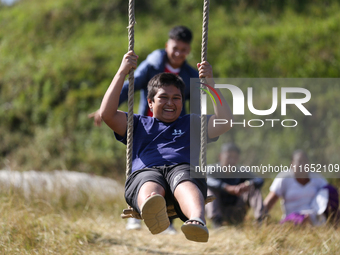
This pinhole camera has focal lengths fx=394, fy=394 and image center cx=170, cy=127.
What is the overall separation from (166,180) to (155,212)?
1.19ft

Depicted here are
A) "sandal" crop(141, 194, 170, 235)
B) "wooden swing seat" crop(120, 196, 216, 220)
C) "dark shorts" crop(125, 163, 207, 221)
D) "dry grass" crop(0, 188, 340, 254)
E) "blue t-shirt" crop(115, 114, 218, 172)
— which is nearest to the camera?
"sandal" crop(141, 194, 170, 235)

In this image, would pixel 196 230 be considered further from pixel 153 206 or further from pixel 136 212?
pixel 136 212

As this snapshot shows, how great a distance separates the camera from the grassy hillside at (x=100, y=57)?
9008mm

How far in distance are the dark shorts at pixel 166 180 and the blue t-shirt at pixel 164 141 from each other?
0.29 feet

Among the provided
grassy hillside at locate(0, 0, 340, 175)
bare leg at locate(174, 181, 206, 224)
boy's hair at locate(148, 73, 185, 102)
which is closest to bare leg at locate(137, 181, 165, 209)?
bare leg at locate(174, 181, 206, 224)

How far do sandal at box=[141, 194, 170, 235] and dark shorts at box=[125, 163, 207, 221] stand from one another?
6.9 inches

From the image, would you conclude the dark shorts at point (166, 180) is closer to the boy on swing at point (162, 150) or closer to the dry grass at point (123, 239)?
the boy on swing at point (162, 150)

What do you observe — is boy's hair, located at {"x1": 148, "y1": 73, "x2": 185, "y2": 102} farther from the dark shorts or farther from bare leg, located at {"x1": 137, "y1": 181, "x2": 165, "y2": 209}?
bare leg, located at {"x1": 137, "y1": 181, "x2": 165, "y2": 209}

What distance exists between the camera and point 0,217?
11.6 ft

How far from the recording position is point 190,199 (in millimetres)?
2416

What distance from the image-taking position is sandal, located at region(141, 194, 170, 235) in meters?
2.31

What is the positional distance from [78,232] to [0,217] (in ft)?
2.30

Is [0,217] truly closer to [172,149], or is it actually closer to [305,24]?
[172,149]

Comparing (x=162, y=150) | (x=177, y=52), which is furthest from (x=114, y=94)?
(x=177, y=52)
